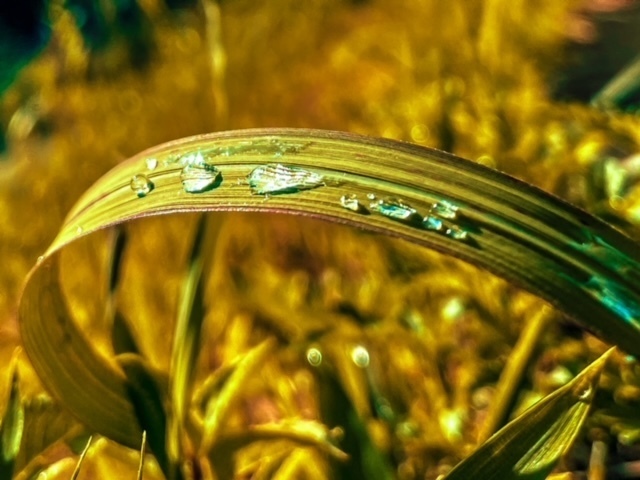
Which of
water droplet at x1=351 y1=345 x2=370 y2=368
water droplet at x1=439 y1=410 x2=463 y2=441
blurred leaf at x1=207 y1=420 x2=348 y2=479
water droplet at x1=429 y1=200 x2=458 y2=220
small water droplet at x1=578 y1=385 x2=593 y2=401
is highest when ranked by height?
water droplet at x1=351 y1=345 x2=370 y2=368

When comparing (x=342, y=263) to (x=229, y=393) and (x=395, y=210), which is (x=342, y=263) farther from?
(x=395, y=210)

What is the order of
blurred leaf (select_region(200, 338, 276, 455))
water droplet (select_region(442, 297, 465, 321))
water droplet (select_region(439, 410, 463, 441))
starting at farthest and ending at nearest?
water droplet (select_region(442, 297, 465, 321)) < water droplet (select_region(439, 410, 463, 441)) < blurred leaf (select_region(200, 338, 276, 455))

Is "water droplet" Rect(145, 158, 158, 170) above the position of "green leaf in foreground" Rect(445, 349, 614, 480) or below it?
above

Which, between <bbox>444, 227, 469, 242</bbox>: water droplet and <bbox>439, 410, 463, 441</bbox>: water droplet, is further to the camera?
<bbox>439, 410, 463, 441</bbox>: water droplet

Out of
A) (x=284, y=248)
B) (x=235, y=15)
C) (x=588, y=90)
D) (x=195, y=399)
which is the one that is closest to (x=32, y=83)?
(x=235, y=15)

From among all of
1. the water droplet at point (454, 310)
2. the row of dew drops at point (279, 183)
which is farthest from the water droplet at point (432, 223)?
the water droplet at point (454, 310)

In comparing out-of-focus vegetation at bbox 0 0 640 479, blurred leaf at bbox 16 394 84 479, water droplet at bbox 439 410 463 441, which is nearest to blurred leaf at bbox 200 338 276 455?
out-of-focus vegetation at bbox 0 0 640 479

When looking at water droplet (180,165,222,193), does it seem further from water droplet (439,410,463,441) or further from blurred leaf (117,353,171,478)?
water droplet (439,410,463,441)

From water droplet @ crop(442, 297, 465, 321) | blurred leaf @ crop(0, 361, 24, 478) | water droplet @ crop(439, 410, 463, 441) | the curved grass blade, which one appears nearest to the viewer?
the curved grass blade

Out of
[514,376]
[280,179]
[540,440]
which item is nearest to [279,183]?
[280,179]
